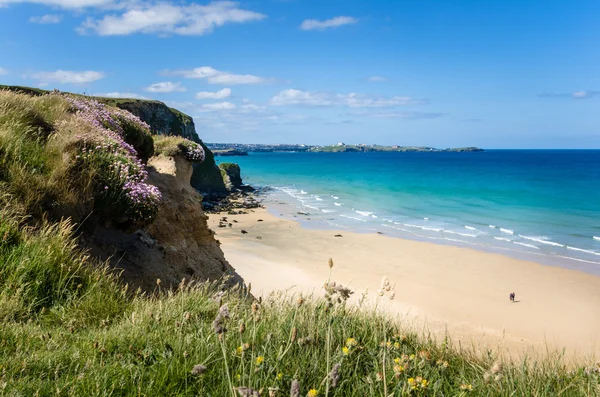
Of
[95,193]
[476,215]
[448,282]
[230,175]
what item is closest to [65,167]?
[95,193]

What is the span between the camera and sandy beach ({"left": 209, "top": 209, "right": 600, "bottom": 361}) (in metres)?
17.2

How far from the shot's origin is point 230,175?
2854 inches

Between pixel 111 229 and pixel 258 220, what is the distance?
33200 millimetres

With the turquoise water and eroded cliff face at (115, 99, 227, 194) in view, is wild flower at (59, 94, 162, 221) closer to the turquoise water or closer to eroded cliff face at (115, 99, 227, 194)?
the turquoise water

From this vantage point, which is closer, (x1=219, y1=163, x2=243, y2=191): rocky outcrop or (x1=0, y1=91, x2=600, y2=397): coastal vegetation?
(x1=0, y1=91, x2=600, y2=397): coastal vegetation

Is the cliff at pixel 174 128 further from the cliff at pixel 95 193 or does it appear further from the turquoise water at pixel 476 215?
the cliff at pixel 95 193

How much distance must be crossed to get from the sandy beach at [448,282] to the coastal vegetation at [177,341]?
1005cm

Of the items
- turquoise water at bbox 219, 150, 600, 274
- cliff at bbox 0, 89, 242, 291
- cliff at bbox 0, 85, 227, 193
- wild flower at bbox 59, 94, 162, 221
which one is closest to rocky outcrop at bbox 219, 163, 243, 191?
cliff at bbox 0, 85, 227, 193

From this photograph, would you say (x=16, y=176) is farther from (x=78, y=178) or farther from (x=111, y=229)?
(x=111, y=229)

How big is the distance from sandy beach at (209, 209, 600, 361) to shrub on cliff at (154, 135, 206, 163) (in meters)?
6.36

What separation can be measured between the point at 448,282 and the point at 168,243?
17.4 meters

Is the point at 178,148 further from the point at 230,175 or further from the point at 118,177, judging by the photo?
the point at 230,175

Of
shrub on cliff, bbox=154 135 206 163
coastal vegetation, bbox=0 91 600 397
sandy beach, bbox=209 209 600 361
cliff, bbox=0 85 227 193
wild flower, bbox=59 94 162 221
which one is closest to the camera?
coastal vegetation, bbox=0 91 600 397

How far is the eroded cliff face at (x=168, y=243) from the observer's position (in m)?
7.94
